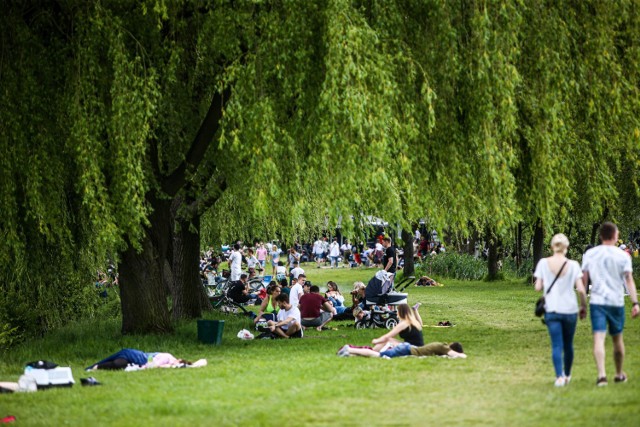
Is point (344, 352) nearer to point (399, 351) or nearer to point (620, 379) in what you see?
point (399, 351)

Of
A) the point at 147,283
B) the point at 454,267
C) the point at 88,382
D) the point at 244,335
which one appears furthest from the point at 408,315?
the point at 454,267

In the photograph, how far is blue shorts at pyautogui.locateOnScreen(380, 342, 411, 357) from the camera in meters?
15.2

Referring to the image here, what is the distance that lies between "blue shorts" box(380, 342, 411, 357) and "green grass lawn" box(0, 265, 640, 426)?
0.42 m

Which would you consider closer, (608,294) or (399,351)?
(608,294)

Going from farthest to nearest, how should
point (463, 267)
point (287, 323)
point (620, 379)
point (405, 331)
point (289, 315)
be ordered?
1. point (463, 267)
2. point (289, 315)
3. point (287, 323)
4. point (405, 331)
5. point (620, 379)

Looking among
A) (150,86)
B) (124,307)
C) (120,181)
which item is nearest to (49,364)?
(120,181)

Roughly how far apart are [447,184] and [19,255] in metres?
6.93

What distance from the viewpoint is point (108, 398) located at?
1156cm

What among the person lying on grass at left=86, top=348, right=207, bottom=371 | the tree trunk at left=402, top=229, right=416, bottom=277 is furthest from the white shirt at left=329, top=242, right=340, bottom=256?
the person lying on grass at left=86, top=348, right=207, bottom=371

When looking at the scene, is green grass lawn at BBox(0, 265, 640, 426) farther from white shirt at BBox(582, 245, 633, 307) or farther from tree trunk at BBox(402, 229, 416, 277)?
tree trunk at BBox(402, 229, 416, 277)

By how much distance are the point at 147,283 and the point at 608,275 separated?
10.00 m

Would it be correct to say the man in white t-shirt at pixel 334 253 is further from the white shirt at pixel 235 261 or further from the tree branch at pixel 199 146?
the tree branch at pixel 199 146

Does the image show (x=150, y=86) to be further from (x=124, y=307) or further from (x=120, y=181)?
(x=124, y=307)

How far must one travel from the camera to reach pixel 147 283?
1902 centimetres
